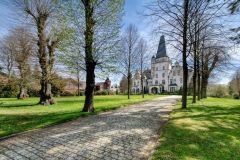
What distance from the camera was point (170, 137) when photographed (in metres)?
7.35

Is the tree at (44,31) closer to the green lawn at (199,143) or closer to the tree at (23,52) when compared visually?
the tree at (23,52)

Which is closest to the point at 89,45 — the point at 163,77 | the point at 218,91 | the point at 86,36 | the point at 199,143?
the point at 86,36

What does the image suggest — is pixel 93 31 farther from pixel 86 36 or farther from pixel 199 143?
pixel 199 143

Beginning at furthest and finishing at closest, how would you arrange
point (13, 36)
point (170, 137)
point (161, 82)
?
point (161, 82)
point (13, 36)
point (170, 137)

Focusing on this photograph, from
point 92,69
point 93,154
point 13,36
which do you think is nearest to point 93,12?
point 92,69

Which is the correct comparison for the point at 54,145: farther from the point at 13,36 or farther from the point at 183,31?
the point at 13,36

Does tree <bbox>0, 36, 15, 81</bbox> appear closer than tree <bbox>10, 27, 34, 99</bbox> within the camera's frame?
No

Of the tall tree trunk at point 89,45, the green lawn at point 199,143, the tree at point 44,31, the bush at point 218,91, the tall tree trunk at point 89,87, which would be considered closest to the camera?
the green lawn at point 199,143

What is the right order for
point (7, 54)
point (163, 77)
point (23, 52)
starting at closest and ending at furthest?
point (23, 52), point (7, 54), point (163, 77)

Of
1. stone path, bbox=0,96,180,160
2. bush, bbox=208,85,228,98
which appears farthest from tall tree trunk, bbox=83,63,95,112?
bush, bbox=208,85,228,98

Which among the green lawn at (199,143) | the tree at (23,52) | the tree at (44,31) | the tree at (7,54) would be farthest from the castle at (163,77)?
the green lawn at (199,143)

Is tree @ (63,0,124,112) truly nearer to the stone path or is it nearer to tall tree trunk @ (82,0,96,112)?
tall tree trunk @ (82,0,96,112)

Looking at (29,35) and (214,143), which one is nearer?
(214,143)

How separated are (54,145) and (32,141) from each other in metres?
0.93
